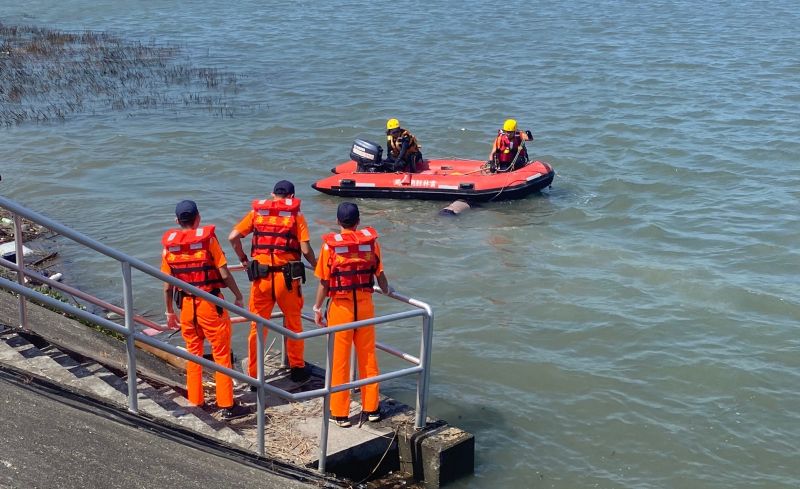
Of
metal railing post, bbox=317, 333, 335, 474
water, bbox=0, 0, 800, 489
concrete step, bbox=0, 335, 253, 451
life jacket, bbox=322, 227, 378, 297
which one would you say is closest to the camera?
concrete step, bbox=0, 335, 253, 451

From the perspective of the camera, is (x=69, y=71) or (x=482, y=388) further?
(x=69, y=71)

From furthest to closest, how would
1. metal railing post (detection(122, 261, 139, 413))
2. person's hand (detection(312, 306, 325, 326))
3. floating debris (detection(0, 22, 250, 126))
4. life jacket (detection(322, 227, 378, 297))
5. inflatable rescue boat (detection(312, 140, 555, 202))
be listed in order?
1. floating debris (detection(0, 22, 250, 126))
2. inflatable rescue boat (detection(312, 140, 555, 202))
3. person's hand (detection(312, 306, 325, 326))
4. life jacket (detection(322, 227, 378, 297))
5. metal railing post (detection(122, 261, 139, 413))

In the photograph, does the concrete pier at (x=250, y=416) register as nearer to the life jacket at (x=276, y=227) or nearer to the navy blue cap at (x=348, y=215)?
the life jacket at (x=276, y=227)

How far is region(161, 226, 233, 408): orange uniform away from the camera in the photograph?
7.06 meters

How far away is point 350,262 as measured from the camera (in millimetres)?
7254

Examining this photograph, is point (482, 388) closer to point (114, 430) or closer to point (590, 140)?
point (114, 430)

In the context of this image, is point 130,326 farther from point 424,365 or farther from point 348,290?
point 424,365

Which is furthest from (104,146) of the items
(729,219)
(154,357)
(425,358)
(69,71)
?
(425,358)

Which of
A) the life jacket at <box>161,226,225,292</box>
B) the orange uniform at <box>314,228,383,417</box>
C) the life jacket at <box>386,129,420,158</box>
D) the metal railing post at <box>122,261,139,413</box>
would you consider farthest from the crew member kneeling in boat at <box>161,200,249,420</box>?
the life jacket at <box>386,129,420,158</box>

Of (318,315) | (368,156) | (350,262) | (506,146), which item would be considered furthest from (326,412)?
(368,156)

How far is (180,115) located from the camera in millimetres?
24969

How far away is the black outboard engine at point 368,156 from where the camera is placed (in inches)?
712

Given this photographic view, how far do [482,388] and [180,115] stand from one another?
16.5 m

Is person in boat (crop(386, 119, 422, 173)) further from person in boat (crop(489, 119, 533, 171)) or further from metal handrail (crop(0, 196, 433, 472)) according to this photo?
metal handrail (crop(0, 196, 433, 472))
